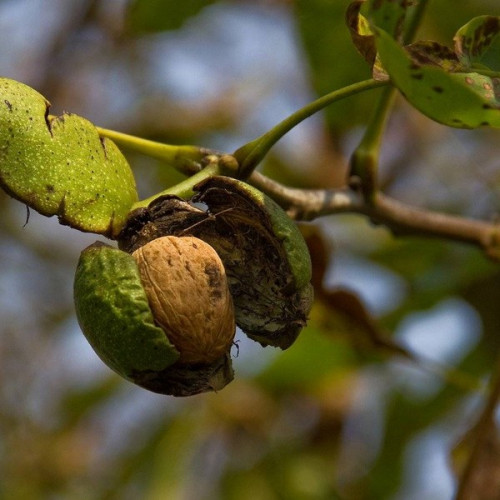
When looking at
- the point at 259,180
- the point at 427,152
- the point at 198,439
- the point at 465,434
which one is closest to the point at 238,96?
the point at 427,152

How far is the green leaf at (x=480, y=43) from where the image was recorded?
1318 mm

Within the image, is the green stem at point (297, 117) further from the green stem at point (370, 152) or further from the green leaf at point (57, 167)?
the green stem at point (370, 152)

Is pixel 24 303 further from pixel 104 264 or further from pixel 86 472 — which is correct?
pixel 104 264

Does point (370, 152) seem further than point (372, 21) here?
Yes

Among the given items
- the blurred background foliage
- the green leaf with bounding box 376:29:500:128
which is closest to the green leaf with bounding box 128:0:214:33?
the blurred background foliage

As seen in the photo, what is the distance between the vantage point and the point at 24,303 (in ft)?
12.3

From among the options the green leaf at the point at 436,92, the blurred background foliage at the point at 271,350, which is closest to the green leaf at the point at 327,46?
the blurred background foliage at the point at 271,350

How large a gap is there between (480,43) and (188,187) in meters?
0.48

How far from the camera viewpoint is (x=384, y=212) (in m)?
1.80

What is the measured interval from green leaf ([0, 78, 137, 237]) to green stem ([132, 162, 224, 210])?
3 centimetres

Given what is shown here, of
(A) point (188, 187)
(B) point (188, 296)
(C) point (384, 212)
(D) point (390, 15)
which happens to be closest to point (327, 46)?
(C) point (384, 212)

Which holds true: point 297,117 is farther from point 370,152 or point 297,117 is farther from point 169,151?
point 370,152

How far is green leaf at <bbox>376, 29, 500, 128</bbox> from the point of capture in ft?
3.73

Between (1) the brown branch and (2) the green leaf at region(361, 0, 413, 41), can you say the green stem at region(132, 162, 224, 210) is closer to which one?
(1) the brown branch
